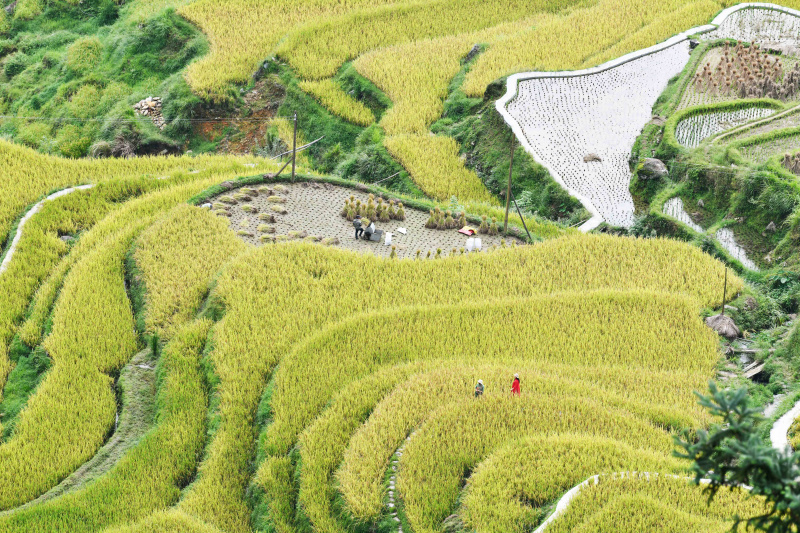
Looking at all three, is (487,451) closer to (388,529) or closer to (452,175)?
(388,529)

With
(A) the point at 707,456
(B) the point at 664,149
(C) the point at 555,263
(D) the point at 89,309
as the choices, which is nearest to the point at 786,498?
(A) the point at 707,456

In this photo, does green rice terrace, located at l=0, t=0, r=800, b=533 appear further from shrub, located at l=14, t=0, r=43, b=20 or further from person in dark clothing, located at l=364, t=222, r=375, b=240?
shrub, located at l=14, t=0, r=43, b=20

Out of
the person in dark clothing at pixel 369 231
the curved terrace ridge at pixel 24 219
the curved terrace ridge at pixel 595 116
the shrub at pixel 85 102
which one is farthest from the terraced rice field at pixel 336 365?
the shrub at pixel 85 102

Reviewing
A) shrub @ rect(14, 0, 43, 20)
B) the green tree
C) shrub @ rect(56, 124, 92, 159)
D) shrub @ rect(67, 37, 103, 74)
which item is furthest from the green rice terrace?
shrub @ rect(14, 0, 43, 20)

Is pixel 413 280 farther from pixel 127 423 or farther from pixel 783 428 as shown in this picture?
pixel 783 428

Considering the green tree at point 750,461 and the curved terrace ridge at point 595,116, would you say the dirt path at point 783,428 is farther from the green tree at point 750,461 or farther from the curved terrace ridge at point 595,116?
the curved terrace ridge at point 595,116

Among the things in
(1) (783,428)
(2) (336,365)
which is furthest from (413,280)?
(1) (783,428)

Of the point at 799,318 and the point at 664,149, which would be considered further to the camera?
the point at 664,149
